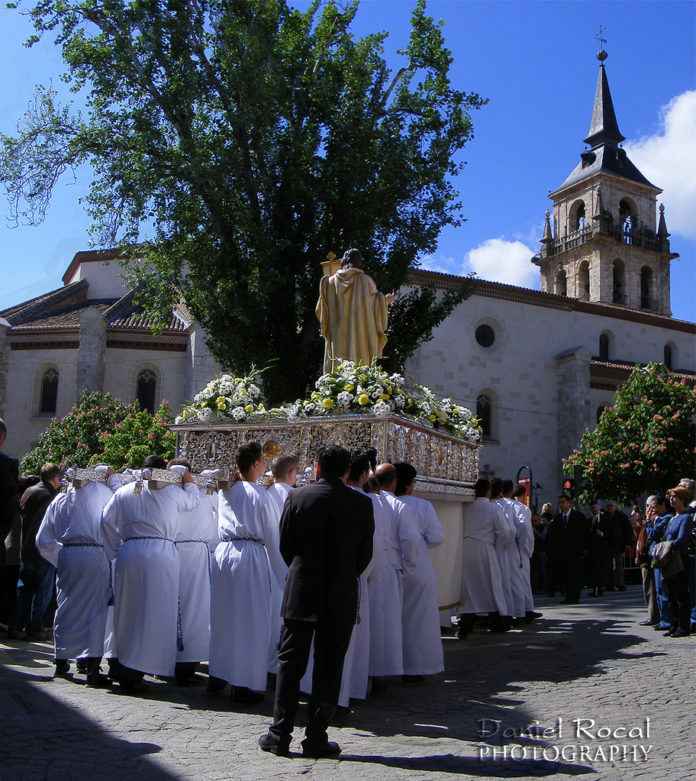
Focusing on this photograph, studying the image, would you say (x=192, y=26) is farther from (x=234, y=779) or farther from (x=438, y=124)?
(x=234, y=779)

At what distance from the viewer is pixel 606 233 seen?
175 feet

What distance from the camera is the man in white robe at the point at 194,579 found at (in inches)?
305

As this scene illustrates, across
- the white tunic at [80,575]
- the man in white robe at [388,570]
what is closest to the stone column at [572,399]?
the man in white robe at [388,570]

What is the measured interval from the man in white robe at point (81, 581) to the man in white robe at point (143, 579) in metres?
0.33

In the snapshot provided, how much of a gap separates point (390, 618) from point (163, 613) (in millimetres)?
1990

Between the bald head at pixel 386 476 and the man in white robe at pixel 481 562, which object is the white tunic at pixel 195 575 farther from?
the man in white robe at pixel 481 562

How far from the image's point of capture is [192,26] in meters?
18.8

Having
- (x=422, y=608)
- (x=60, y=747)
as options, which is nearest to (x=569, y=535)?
(x=422, y=608)

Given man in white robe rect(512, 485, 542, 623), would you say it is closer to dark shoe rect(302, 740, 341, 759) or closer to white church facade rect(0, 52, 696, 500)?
dark shoe rect(302, 740, 341, 759)

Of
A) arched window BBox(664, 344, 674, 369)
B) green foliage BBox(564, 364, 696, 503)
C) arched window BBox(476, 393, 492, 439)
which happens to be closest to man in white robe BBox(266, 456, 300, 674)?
green foliage BBox(564, 364, 696, 503)

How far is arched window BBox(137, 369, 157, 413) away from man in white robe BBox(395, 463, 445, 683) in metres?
27.2

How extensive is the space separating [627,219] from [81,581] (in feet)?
178

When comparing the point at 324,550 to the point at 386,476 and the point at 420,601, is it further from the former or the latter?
the point at 420,601

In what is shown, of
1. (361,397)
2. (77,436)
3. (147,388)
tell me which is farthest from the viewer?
(147,388)
